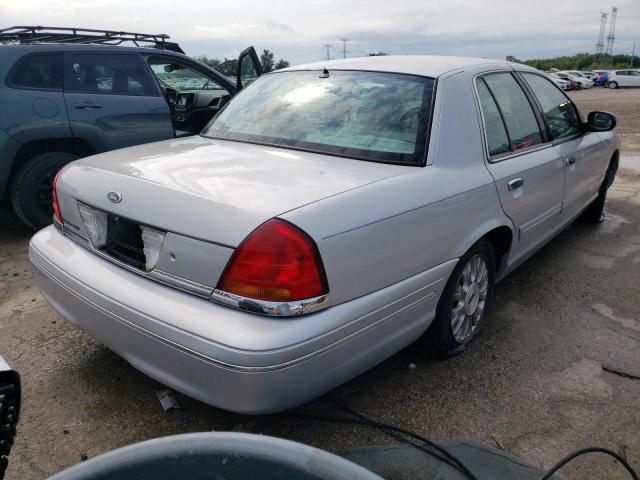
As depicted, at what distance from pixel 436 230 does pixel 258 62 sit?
12.7ft

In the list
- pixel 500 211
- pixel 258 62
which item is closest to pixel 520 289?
pixel 500 211

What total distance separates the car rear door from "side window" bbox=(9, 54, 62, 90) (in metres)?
0.08

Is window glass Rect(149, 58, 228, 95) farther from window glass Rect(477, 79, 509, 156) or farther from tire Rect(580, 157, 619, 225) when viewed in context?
tire Rect(580, 157, 619, 225)

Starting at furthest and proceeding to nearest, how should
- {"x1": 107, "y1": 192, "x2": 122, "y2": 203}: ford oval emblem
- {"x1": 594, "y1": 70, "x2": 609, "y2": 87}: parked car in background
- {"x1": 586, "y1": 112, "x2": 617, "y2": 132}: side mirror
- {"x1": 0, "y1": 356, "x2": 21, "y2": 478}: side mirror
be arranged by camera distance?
{"x1": 594, "y1": 70, "x2": 609, "y2": 87}: parked car in background < {"x1": 586, "y1": 112, "x2": 617, "y2": 132}: side mirror < {"x1": 107, "y1": 192, "x2": 122, "y2": 203}: ford oval emblem < {"x1": 0, "y1": 356, "x2": 21, "y2": 478}: side mirror

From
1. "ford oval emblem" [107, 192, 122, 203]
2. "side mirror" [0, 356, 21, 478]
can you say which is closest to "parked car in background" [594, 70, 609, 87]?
"ford oval emblem" [107, 192, 122, 203]

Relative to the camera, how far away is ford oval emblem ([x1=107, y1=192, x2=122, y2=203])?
7.68ft

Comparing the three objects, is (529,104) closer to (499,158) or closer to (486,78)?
(486,78)

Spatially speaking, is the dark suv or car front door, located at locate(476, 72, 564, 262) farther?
the dark suv

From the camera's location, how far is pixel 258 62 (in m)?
5.73

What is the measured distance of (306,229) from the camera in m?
1.98

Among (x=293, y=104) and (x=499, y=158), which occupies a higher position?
(x=293, y=104)

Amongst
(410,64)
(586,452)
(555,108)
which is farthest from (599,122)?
(586,452)

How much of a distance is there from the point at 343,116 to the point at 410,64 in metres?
0.62

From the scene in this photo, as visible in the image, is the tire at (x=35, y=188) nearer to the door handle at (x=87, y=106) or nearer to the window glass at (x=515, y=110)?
the door handle at (x=87, y=106)
